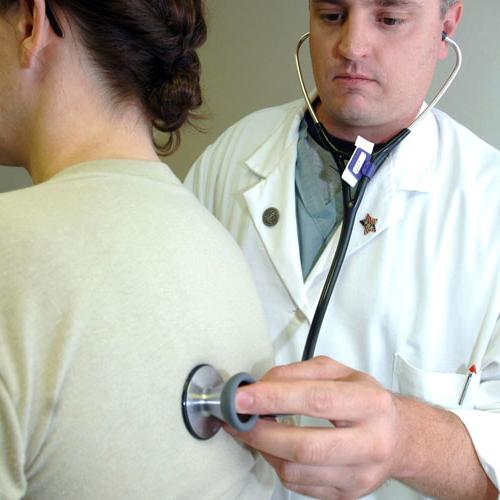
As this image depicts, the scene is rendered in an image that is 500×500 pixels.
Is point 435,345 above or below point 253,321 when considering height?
below

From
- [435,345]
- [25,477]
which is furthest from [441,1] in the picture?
[25,477]

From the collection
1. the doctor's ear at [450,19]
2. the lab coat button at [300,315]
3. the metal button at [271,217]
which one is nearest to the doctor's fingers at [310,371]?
the lab coat button at [300,315]

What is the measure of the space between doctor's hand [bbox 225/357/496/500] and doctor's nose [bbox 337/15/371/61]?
0.61 meters

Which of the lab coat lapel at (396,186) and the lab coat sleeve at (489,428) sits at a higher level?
the lab coat lapel at (396,186)

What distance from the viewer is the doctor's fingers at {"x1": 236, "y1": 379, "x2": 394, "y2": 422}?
467mm

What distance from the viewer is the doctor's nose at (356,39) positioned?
0.93 metres

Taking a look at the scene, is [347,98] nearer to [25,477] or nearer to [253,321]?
[253,321]

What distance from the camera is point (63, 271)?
43 cm

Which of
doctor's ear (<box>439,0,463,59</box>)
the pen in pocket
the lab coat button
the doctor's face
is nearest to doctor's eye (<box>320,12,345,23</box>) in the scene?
the doctor's face

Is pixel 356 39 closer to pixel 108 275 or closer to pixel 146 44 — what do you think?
pixel 146 44

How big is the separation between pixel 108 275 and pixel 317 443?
25 cm

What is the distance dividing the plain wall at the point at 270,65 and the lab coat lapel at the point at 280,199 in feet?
1.40

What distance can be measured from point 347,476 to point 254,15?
134 cm

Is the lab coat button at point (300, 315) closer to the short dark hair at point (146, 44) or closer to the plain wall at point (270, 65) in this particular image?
the short dark hair at point (146, 44)
